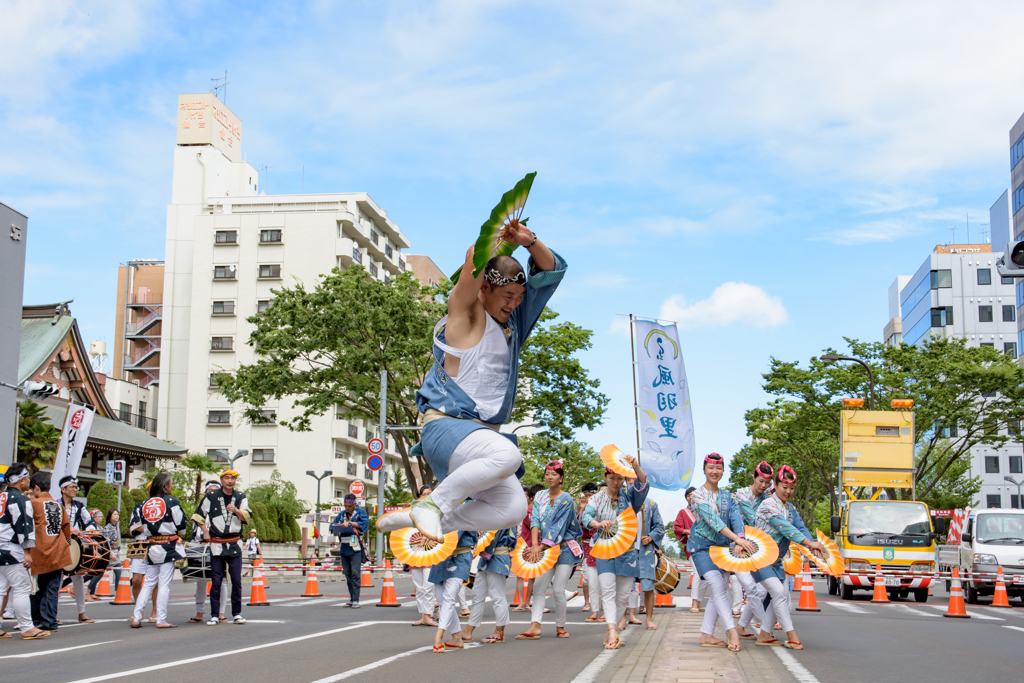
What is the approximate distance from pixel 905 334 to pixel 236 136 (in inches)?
2332

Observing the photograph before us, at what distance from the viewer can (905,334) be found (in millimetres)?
93125

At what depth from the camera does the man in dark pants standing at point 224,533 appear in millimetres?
13492

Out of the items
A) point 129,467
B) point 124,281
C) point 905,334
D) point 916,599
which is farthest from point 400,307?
point 905,334

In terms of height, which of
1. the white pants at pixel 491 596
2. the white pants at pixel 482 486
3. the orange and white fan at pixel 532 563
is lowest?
the white pants at pixel 491 596

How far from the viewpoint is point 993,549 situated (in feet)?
70.4

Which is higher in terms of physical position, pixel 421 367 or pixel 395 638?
pixel 421 367

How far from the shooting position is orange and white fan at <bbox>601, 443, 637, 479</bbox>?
1003 cm

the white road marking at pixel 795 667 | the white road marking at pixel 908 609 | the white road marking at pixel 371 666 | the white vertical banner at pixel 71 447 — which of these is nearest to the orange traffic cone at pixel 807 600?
the white road marking at pixel 908 609

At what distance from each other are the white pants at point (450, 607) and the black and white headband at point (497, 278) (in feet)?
18.3

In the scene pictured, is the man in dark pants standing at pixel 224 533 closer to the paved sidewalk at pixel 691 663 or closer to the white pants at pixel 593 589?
the white pants at pixel 593 589

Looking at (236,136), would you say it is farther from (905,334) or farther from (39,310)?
(905,334)

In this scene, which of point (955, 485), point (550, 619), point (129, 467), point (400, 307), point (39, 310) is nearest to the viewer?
point (550, 619)

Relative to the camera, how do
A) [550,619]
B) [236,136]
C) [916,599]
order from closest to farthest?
[550,619] → [916,599] → [236,136]

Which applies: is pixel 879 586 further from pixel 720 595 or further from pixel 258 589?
pixel 720 595
